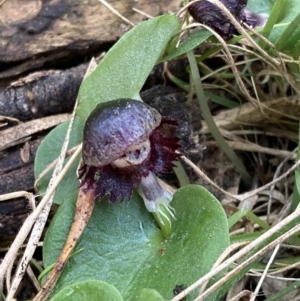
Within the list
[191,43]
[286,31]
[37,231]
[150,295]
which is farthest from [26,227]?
[286,31]

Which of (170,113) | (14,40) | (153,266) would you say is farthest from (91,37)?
(153,266)

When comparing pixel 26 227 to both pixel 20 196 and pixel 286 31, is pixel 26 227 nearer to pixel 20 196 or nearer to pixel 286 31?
pixel 20 196

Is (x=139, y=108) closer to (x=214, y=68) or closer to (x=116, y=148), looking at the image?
(x=116, y=148)

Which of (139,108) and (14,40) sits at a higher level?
(139,108)

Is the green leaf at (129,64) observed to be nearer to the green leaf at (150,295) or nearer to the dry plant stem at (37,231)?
the dry plant stem at (37,231)

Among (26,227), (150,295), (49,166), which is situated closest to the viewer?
(150,295)

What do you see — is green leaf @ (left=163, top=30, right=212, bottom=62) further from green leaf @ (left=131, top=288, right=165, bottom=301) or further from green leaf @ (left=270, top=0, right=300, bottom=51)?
green leaf @ (left=131, top=288, right=165, bottom=301)

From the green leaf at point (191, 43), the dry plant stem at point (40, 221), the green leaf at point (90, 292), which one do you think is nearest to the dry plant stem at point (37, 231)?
the dry plant stem at point (40, 221)
